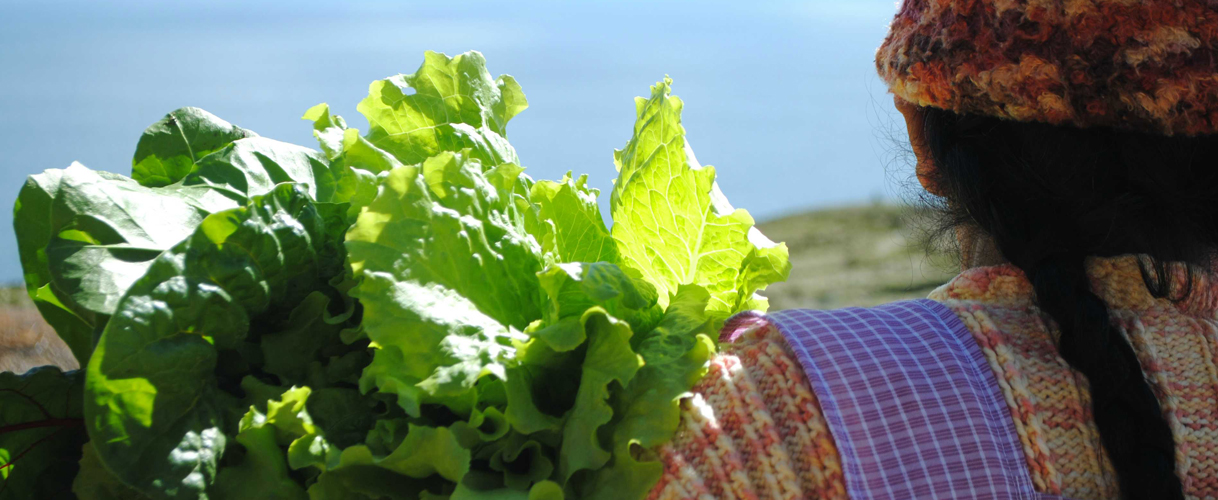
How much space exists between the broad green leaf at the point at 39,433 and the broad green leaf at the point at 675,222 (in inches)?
23.4

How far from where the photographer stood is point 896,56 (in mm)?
994

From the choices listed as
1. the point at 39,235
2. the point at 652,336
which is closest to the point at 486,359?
the point at 652,336

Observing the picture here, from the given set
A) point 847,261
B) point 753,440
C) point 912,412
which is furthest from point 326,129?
point 847,261

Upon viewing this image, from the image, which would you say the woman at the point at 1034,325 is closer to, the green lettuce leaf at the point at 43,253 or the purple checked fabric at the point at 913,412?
the purple checked fabric at the point at 913,412

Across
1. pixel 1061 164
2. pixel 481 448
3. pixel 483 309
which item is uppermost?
pixel 1061 164

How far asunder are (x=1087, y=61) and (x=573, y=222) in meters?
0.53

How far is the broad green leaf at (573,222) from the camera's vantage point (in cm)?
93

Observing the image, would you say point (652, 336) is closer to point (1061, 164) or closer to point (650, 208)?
point (650, 208)

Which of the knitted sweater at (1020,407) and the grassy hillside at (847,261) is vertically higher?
the knitted sweater at (1020,407)

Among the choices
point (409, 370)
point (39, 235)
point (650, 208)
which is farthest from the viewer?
point (650, 208)

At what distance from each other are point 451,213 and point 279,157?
10.3 inches

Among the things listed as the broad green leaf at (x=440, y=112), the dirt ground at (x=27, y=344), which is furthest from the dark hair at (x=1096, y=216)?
the dirt ground at (x=27, y=344)

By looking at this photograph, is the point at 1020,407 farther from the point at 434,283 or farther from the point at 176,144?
the point at 176,144

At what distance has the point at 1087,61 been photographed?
86 cm
